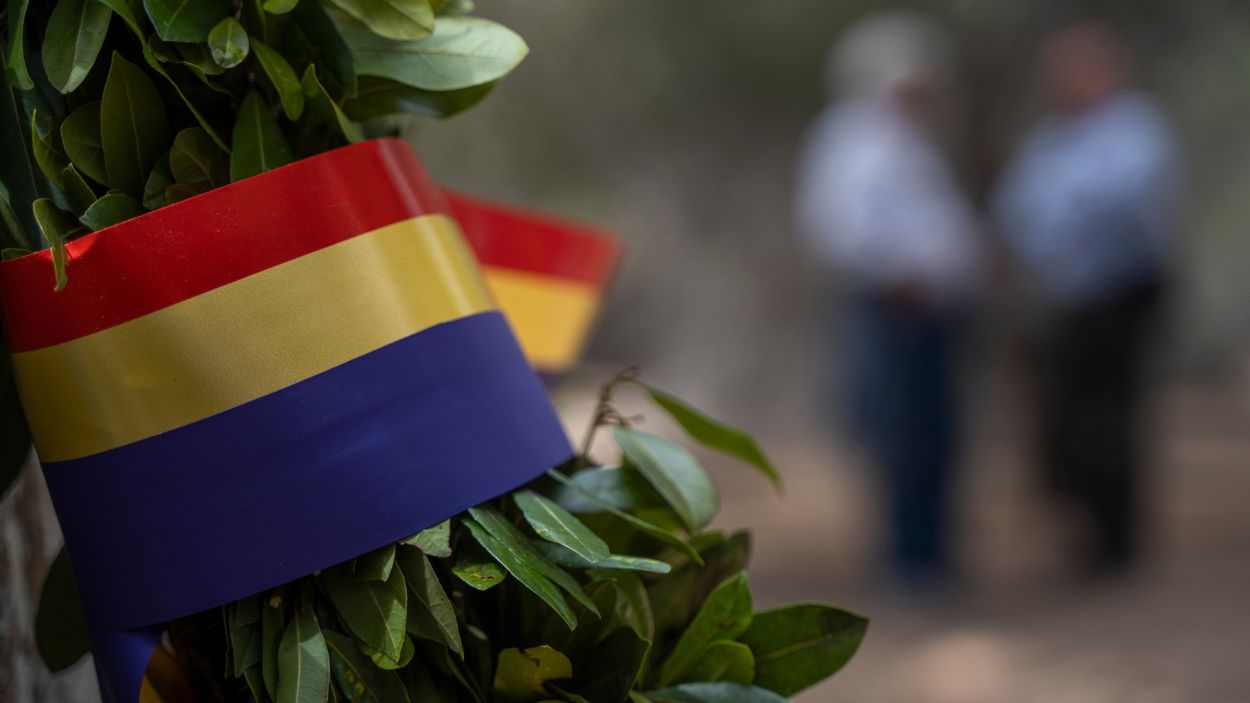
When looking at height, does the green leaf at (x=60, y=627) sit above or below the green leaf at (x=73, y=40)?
below

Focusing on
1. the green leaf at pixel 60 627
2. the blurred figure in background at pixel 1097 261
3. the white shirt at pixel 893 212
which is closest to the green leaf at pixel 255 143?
the green leaf at pixel 60 627

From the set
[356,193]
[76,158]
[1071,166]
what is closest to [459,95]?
[356,193]

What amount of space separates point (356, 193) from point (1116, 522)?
3893mm

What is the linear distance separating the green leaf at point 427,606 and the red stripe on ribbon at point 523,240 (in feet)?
1.78

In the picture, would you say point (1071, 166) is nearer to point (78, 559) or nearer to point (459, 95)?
point (459, 95)

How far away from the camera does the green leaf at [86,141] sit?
2.19 feet

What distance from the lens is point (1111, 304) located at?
3760 mm

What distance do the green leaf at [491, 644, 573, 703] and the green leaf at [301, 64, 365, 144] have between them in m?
0.31

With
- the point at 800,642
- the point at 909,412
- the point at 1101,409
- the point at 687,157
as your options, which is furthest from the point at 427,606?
the point at 687,157

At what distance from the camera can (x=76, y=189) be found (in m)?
0.66

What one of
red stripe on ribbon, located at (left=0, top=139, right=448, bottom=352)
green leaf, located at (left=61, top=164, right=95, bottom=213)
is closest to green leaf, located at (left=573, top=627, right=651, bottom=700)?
red stripe on ribbon, located at (left=0, top=139, right=448, bottom=352)

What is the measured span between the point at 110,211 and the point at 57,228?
0.03 m

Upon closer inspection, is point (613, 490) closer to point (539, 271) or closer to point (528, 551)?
point (528, 551)

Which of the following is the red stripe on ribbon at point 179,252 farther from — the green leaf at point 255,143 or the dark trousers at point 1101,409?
the dark trousers at point 1101,409
